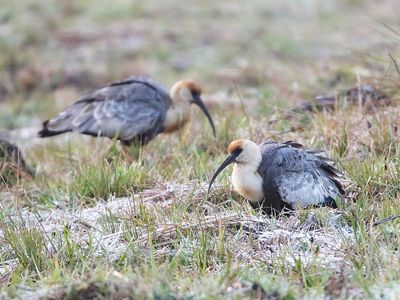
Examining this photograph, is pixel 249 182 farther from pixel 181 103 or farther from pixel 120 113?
pixel 181 103

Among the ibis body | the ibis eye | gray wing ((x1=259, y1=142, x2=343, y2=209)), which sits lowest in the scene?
the ibis body

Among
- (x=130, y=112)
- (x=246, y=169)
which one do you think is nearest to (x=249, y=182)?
(x=246, y=169)

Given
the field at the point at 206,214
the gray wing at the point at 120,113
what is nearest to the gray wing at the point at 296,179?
the field at the point at 206,214

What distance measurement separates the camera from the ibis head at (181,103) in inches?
384

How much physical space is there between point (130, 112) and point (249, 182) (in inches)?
124

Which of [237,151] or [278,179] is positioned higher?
[237,151]

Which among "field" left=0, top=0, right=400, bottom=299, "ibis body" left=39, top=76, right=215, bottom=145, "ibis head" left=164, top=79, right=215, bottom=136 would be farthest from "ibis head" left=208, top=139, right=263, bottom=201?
→ "ibis head" left=164, top=79, right=215, bottom=136


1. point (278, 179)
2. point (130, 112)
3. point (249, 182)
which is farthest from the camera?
point (130, 112)

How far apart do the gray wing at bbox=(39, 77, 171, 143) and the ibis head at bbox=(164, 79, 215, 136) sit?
7cm

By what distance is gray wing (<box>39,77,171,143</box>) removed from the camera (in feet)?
31.2

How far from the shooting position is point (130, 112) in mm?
9562

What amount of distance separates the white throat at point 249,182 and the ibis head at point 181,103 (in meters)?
3.06

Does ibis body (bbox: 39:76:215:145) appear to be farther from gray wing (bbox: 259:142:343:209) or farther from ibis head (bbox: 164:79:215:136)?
gray wing (bbox: 259:142:343:209)

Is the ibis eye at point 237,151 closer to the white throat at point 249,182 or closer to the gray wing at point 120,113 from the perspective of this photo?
the white throat at point 249,182
